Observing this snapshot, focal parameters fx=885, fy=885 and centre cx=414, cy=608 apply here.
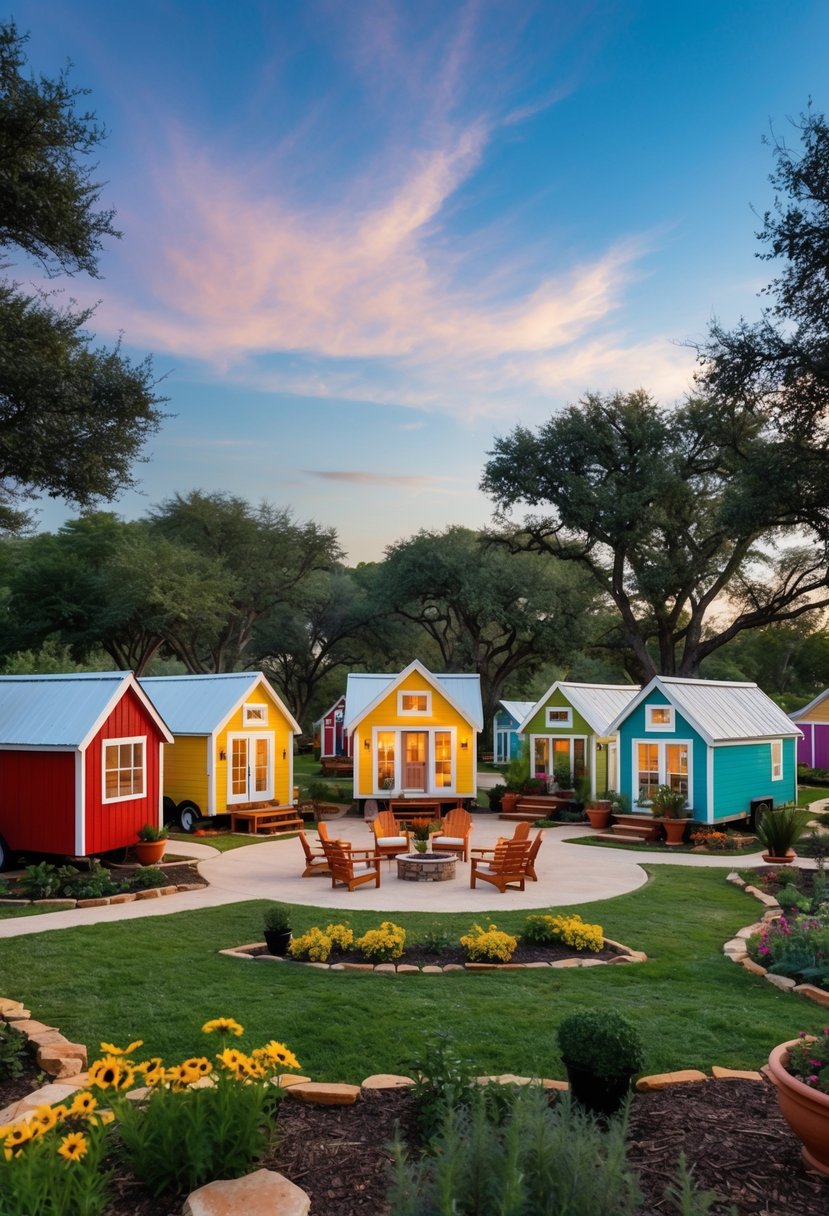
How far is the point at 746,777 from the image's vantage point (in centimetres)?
2250

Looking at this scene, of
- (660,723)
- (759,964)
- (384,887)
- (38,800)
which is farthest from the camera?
(660,723)

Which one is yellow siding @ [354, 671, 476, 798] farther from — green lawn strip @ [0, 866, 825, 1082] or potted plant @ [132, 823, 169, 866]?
green lawn strip @ [0, 866, 825, 1082]

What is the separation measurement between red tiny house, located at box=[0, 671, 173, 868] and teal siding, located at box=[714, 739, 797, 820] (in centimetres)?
1320

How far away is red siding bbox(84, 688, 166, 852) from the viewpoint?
15922 mm

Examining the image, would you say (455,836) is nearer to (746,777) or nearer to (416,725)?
(416,725)

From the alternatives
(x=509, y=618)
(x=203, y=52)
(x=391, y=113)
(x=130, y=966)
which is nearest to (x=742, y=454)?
(x=509, y=618)

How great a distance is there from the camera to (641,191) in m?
15.7

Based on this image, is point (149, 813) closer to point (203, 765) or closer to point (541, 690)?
point (203, 765)

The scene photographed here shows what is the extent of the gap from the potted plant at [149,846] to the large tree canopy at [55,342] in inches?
286

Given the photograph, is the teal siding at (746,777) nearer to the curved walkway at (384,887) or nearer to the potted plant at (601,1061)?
the curved walkway at (384,887)

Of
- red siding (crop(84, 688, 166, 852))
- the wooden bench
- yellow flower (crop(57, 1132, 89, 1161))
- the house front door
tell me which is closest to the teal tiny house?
the wooden bench

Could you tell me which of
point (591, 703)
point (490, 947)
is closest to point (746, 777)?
point (591, 703)

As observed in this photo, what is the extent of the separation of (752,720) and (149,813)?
15453 millimetres

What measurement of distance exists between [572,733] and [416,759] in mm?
5142
